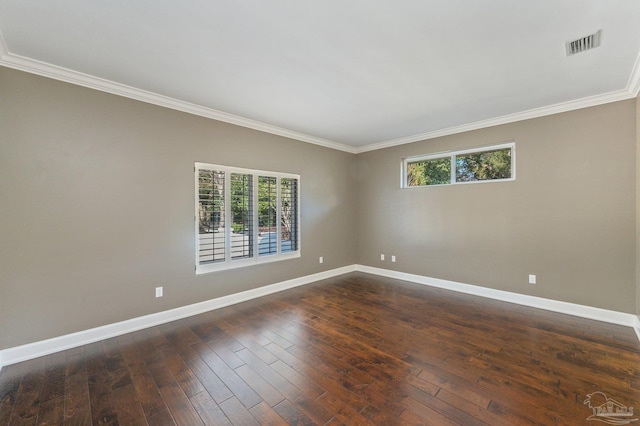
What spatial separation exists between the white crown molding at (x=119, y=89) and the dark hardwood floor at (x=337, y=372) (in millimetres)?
2634

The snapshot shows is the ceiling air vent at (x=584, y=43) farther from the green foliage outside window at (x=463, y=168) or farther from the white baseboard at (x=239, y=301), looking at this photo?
the white baseboard at (x=239, y=301)

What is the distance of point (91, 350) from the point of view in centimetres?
255

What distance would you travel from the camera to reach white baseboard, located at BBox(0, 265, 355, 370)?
2.38m

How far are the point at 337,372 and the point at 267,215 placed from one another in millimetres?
2590

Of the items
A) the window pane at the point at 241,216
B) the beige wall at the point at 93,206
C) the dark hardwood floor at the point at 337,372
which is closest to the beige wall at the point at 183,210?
the beige wall at the point at 93,206

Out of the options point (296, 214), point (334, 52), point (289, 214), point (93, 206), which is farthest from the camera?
point (296, 214)

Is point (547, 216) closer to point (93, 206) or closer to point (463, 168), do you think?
point (463, 168)

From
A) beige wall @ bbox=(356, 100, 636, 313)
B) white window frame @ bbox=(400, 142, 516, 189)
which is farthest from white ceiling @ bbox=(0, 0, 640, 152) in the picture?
white window frame @ bbox=(400, 142, 516, 189)

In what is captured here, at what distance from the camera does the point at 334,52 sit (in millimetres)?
2287

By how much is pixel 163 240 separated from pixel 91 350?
4.02 ft

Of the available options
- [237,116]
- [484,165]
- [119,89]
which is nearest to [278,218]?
[237,116]

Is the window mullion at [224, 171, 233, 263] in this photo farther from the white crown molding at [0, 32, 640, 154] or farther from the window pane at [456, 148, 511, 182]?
the window pane at [456, 148, 511, 182]

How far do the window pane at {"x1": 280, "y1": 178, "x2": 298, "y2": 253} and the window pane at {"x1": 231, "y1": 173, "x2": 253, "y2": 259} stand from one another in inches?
24.3

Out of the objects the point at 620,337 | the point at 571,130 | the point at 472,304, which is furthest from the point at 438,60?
the point at 620,337
